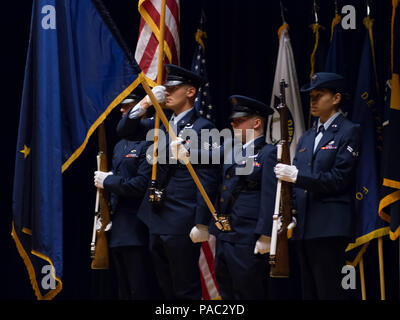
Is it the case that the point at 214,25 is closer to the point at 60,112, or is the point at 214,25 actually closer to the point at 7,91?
the point at 7,91

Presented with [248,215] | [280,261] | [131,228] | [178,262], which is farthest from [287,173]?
[131,228]

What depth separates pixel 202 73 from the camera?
569 centimetres

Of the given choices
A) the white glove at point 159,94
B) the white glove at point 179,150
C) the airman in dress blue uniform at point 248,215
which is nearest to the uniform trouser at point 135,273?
the airman in dress blue uniform at point 248,215

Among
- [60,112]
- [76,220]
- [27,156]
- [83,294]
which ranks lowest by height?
[83,294]

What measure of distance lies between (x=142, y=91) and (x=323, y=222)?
187 centimetres

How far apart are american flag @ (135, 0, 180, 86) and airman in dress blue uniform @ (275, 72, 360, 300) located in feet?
4.72

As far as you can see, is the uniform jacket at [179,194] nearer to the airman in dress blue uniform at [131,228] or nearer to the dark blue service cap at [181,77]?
the airman in dress blue uniform at [131,228]

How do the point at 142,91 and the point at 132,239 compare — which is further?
the point at 142,91

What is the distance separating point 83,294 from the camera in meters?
5.95

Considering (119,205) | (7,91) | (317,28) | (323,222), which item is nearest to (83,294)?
(119,205)

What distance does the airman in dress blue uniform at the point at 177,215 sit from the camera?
449 cm

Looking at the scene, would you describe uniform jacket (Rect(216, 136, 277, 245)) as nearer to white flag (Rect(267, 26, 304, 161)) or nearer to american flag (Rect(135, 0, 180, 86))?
white flag (Rect(267, 26, 304, 161))

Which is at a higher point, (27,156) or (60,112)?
(60,112)

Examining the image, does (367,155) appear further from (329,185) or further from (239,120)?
(239,120)
